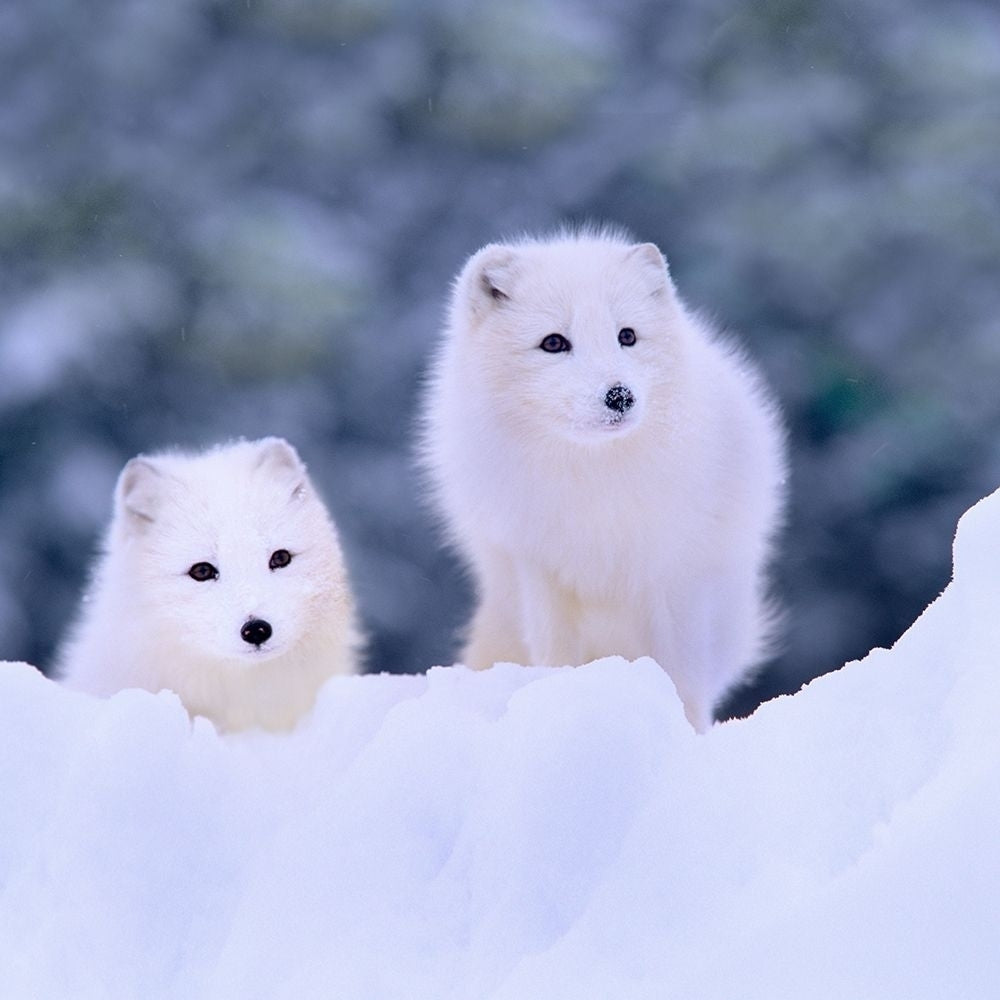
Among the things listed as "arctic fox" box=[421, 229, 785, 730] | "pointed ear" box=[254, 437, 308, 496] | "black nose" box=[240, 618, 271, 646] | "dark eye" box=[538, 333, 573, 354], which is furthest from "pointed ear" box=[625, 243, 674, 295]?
"black nose" box=[240, 618, 271, 646]

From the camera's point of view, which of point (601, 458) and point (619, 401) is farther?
point (601, 458)

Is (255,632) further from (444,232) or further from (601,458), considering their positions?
(444,232)

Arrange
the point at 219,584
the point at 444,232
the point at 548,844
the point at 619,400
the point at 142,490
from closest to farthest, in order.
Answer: the point at 548,844 < the point at 619,400 < the point at 219,584 < the point at 142,490 < the point at 444,232

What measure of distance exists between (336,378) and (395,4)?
2.25ft

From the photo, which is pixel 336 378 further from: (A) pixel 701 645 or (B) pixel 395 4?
(A) pixel 701 645

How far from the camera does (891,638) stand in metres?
2.74

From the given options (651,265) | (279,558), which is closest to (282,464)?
(279,558)

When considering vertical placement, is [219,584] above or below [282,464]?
below

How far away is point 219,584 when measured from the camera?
1.82 metres

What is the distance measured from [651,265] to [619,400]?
0.28 meters

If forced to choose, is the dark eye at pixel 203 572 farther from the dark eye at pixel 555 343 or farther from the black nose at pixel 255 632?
the dark eye at pixel 555 343

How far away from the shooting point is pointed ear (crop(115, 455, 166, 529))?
1.93m

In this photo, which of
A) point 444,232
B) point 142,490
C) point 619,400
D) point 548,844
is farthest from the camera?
point 444,232

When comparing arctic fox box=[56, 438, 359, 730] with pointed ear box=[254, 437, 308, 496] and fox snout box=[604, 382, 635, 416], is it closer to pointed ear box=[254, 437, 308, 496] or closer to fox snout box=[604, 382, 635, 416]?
pointed ear box=[254, 437, 308, 496]
